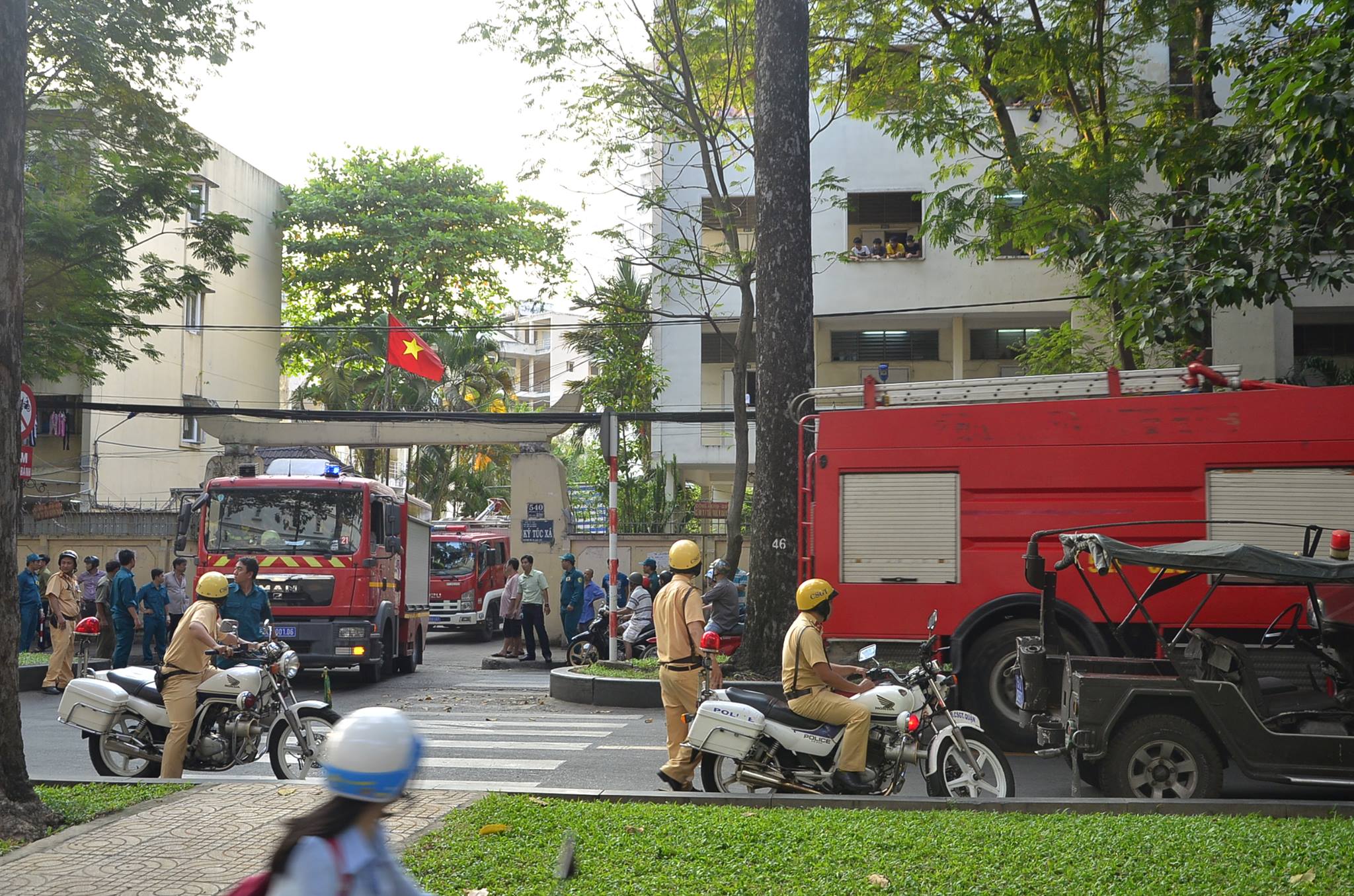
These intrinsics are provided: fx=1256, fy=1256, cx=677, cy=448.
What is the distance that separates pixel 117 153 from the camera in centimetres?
1994

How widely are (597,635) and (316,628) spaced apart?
4447 mm

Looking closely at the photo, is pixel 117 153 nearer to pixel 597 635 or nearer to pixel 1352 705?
pixel 597 635

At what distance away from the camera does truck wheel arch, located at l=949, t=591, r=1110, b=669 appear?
33.0 ft

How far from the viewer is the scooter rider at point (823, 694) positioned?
7.67 m

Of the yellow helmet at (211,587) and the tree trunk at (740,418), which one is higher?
the tree trunk at (740,418)

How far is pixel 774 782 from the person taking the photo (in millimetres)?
7773

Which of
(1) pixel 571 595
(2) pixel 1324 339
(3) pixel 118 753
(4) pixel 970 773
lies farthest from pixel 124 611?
(2) pixel 1324 339

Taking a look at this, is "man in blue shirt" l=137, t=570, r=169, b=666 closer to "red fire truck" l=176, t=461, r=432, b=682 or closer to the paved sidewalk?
"red fire truck" l=176, t=461, r=432, b=682

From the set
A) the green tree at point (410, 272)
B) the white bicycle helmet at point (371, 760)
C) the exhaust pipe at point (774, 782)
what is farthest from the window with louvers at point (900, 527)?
the green tree at point (410, 272)

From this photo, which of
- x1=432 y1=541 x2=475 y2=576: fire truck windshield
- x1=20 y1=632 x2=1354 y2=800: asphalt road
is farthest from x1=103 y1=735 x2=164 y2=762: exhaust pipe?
x1=432 y1=541 x2=475 y2=576: fire truck windshield

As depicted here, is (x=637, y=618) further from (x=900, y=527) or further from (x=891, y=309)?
(x=891, y=309)

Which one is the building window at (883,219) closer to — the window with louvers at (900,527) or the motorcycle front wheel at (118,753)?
the window with louvers at (900,527)

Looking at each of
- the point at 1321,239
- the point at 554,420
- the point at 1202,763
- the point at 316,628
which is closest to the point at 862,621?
the point at 1202,763

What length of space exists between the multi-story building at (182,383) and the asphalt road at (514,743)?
48.4 feet
